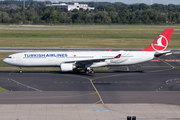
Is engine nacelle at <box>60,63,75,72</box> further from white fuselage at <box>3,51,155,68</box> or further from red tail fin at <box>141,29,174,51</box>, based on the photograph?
red tail fin at <box>141,29,174,51</box>

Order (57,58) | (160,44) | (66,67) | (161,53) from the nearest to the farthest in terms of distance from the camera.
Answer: (66,67)
(57,58)
(161,53)
(160,44)

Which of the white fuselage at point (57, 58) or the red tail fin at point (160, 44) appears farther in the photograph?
the red tail fin at point (160, 44)

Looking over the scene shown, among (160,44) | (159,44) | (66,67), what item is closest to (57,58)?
(66,67)

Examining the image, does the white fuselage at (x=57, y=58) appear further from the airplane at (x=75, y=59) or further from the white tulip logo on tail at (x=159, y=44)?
the white tulip logo on tail at (x=159, y=44)

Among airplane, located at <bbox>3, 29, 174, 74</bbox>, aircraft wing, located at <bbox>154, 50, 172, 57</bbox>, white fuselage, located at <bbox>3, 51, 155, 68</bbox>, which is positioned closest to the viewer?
airplane, located at <bbox>3, 29, 174, 74</bbox>

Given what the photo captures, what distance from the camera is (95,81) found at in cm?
3862

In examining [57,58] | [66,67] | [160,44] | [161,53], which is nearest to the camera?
[66,67]

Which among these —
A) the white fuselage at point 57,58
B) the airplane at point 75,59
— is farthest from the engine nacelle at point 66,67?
the white fuselage at point 57,58

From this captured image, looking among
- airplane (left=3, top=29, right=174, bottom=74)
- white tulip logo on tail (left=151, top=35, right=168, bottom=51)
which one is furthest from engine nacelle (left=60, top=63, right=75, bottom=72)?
white tulip logo on tail (left=151, top=35, right=168, bottom=51)

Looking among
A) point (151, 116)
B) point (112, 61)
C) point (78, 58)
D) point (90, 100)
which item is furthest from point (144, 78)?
point (151, 116)

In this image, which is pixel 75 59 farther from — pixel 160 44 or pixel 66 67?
pixel 160 44

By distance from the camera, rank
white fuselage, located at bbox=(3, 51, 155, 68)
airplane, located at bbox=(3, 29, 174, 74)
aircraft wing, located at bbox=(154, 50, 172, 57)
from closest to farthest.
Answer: airplane, located at bbox=(3, 29, 174, 74) → white fuselage, located at bbox=(3, 51, 155, 68) → aircraft wing, located at bbox=(154, 50, 172, 57)

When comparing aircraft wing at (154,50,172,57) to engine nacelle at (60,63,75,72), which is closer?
engine nacelle at (60,63,75,72)

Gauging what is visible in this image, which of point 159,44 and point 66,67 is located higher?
point 159,44
